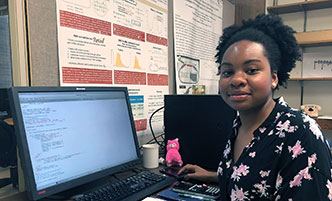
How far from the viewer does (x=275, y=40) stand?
0.80m

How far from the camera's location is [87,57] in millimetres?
1116

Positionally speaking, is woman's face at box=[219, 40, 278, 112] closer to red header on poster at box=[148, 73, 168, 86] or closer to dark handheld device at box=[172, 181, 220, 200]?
dark handheld device at box=[172, 181, 220, 200]

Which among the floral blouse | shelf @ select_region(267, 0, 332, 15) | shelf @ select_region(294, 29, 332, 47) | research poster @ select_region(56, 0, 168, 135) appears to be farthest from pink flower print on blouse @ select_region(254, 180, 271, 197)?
shelf @ select_region(267, 0, 332, 15)

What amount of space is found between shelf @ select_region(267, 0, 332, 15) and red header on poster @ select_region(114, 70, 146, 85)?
2.15 meters

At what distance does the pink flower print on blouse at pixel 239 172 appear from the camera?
0.76 metres

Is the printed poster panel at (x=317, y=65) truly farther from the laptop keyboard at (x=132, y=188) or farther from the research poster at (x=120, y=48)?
the laptop keyboard at (x=132, y=188)

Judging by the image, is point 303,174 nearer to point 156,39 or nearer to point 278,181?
point 278,181

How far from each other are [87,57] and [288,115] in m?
→ 0.85

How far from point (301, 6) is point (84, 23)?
102 inches

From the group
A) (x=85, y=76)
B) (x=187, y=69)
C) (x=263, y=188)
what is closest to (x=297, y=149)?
(x=263, y=188)

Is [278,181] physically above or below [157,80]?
below

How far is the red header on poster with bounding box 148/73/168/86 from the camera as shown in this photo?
1521mm

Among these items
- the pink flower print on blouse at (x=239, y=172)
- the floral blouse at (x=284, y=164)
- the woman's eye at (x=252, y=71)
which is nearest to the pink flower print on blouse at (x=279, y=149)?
the floral blouse at (x=284, y=164)

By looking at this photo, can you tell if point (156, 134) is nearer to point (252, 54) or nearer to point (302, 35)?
point (252, 54)
